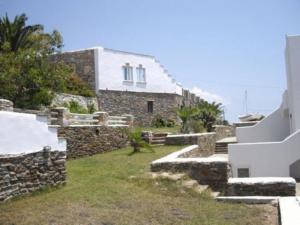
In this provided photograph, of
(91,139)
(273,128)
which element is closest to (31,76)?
(91,139)

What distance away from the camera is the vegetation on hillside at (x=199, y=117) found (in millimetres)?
24516

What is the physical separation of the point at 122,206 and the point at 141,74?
27.9 m

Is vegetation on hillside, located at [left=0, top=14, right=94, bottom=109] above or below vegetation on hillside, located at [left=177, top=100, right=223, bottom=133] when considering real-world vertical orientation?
Answer: above

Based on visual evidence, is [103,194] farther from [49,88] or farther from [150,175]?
[49,88]

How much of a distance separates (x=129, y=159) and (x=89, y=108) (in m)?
15.0

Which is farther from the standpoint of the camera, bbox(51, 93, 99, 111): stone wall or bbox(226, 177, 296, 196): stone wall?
bbox(51, 93, 99, 111): stone wall

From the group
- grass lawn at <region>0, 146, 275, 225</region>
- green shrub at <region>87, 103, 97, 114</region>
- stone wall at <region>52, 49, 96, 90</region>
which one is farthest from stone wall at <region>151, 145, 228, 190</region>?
stone wall at <region>52, 49, 96, 90</region>

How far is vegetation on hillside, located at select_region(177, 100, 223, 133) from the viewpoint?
2452cm

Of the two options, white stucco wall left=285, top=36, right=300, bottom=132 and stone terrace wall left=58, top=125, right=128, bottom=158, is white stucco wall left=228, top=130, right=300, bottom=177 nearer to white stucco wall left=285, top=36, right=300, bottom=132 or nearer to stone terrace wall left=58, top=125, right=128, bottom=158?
white stucco wall left=285, top=36, right=300, bottom=132

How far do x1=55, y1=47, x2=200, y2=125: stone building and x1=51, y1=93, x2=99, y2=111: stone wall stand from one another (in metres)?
1.03

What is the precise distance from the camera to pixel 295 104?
1691cm

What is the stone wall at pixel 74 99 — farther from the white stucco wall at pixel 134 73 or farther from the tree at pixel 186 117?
the tree at pixel 186 117

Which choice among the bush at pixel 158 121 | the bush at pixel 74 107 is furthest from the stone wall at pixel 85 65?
the bush at pixel 158 121

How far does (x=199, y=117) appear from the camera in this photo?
90.1 feet
